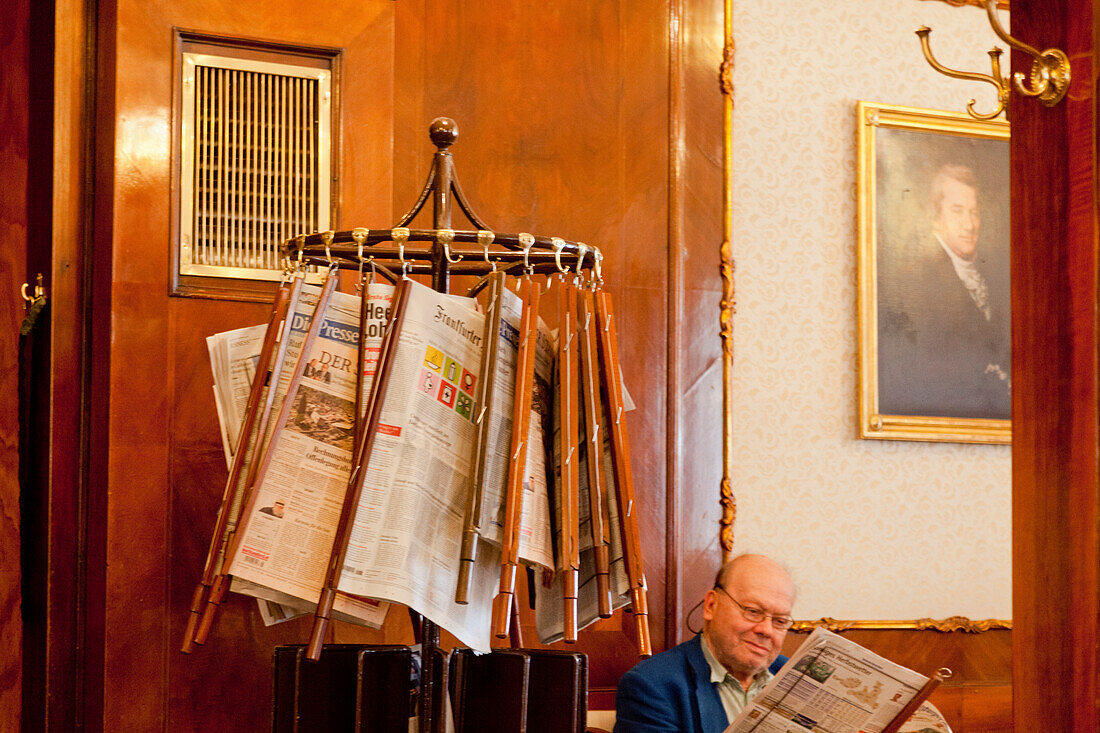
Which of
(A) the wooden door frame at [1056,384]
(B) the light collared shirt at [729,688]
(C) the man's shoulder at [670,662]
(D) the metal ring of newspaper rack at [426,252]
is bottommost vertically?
(B) the light collared shirt at [729,688]

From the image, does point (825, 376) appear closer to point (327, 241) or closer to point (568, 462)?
point (568, 462)

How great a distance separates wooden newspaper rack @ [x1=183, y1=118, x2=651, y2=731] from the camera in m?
1.84

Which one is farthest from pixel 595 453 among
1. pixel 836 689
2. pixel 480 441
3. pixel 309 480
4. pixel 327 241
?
pixel 836 689

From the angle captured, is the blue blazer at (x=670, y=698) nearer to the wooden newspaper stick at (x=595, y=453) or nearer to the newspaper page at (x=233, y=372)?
the wooden newspaper stick at (x=595, y=453)

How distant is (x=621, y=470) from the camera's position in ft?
6.46

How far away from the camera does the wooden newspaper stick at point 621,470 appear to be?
192 centimetres

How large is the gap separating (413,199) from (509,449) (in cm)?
109

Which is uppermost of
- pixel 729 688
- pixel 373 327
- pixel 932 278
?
pixel 932 278

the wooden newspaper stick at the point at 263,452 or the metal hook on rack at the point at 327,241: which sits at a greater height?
the metal hook on rack at the point at 327,241

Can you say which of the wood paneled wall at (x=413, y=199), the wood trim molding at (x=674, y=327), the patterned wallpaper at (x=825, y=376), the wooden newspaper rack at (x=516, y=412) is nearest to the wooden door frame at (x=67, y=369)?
the wood paneled wall at (x=413, y=199)

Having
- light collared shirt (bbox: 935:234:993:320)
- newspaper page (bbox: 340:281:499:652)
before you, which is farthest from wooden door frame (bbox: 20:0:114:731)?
light collared shirt (bbox: 935:234:993:320)

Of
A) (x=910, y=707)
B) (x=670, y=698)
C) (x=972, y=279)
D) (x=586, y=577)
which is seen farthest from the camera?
(x=972, y=279)

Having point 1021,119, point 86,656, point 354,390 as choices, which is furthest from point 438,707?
point 1021,119

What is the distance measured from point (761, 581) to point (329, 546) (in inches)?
50.3
